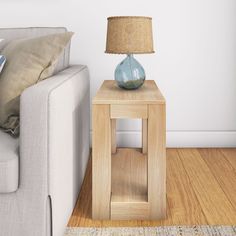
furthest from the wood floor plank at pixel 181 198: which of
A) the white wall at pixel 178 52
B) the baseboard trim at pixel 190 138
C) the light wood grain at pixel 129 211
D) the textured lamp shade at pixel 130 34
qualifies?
the textured lamp shade at pixel 130 34

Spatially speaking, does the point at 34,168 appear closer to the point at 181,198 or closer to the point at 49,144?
the point at 49,144

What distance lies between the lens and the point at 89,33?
2750 millimetres

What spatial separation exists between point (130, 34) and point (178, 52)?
877mm

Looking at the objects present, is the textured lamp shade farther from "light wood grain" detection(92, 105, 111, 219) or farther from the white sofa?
the white sofa

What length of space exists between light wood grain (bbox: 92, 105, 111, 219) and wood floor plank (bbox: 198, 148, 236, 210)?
0.59 m

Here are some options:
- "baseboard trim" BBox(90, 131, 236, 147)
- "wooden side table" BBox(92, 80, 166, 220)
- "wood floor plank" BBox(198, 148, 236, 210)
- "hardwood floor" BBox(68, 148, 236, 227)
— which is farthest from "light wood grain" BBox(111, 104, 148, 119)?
"baseboard trim" BBox(90, 131, 236, 147)

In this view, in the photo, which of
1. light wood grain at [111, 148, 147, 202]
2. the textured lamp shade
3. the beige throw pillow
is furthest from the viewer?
the textured lamp shade

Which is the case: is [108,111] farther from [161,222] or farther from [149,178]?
[161,222]

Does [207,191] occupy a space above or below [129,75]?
below

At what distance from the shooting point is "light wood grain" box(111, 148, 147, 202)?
6.03ft

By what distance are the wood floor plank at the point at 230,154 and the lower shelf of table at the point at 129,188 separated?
1.72ft

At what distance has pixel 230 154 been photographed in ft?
8.93

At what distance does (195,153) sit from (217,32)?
0.79 metres

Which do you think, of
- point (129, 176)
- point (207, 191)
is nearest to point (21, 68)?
point (129, 176)
